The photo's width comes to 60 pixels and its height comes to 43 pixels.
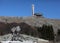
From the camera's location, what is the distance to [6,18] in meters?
31.3

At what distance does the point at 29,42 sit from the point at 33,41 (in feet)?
1.32

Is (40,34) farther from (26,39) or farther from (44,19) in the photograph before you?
(44,19)

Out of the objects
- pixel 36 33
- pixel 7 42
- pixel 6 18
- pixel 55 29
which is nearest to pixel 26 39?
pixel 7 42

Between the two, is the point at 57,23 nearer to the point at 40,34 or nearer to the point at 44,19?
the point at 44,19

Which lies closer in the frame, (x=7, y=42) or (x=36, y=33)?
(x=7, y=42)

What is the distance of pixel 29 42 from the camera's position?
68.3 ft

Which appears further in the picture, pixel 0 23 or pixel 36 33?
pixel 0 23

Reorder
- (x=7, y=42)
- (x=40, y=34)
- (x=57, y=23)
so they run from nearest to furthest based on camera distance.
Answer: (x=7, y=42) < (x=40, y=34) < (x=57, y=23)

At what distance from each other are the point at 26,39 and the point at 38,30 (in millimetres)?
5422

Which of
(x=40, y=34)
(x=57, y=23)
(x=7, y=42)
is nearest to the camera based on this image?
(x=7, y=42)

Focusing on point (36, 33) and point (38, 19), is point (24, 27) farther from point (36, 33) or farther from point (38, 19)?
point (38, 19)

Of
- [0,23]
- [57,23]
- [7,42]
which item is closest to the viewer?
[7,42]

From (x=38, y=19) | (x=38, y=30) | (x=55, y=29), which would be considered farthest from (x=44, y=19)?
(x=38, y=30)

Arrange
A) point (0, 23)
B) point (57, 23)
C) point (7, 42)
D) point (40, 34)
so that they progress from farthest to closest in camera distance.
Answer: point (57, 23) < point (0, 23) < point (40, 34) < point (7, 42)
